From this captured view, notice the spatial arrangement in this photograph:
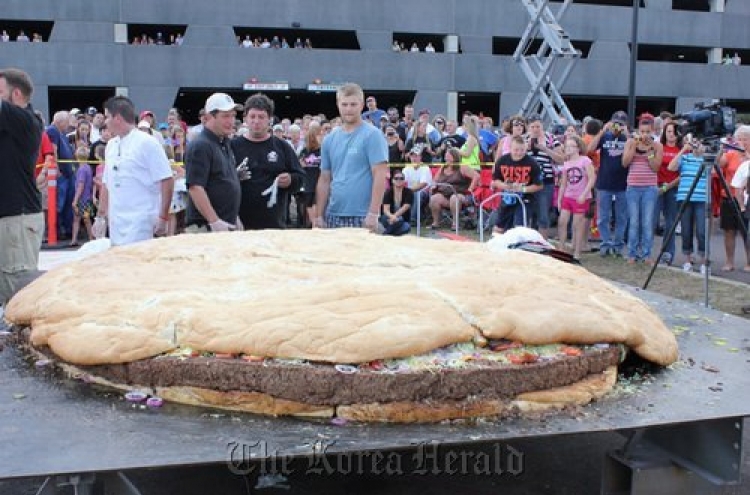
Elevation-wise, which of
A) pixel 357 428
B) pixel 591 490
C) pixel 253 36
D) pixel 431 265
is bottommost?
pixel 591 490

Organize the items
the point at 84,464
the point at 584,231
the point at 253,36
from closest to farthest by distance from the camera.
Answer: the point at 84,464, the point at 584,231, the point at 253,36

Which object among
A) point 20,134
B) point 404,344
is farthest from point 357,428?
point 20,134

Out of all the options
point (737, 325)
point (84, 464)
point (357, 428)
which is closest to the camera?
point (84, 464)

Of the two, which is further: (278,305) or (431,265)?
(431,265)

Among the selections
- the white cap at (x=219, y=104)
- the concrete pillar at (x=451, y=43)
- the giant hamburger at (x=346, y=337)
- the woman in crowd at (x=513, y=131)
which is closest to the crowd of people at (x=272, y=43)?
the concrete pillar at (x=451, y=43)

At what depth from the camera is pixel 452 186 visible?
14359 mm

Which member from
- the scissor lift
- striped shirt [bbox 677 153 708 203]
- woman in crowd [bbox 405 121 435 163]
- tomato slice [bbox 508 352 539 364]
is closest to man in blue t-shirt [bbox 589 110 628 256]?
striped shirt [bbox 677 153 708 203]

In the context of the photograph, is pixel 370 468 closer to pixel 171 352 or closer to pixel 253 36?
pixel 171 352

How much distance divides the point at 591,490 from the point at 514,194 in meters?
7.25

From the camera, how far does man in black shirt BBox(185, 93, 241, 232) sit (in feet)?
18.6

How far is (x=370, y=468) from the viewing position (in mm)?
4004

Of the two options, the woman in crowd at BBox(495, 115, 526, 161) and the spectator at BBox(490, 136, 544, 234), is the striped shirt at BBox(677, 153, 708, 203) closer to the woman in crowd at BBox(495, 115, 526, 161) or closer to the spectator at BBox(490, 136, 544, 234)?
the spectator at BBox(490, 136, 544, 234)

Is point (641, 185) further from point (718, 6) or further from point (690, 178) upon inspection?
point (718, 6)

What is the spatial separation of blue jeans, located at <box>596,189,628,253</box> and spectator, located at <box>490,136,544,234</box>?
1098 millimetres
